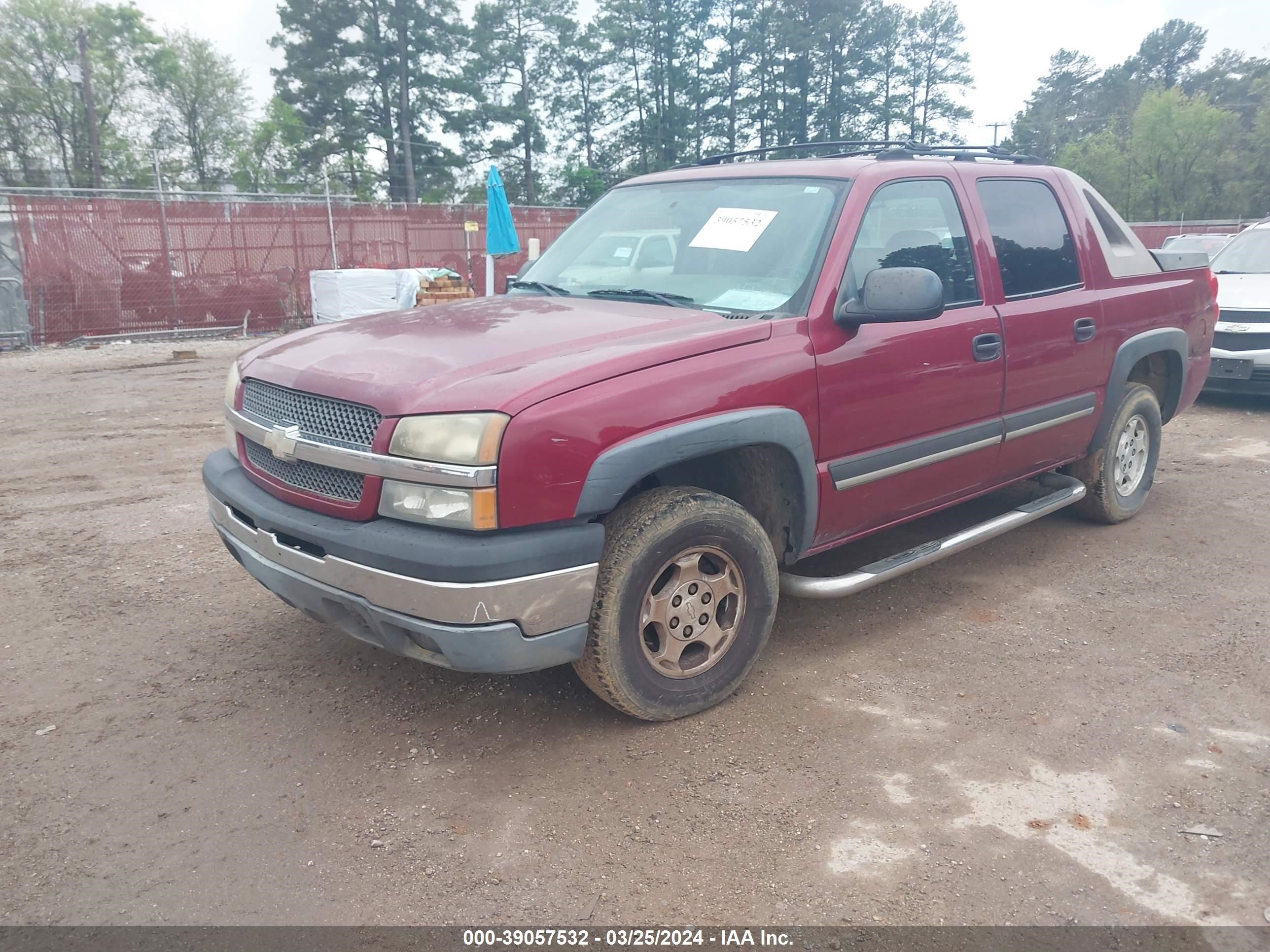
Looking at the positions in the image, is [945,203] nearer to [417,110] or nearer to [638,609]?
[638,609]

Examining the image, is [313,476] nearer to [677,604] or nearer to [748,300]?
[677,604]

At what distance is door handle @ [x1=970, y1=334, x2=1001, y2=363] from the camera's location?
12.9 feet

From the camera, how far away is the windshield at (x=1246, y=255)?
9.52 meters

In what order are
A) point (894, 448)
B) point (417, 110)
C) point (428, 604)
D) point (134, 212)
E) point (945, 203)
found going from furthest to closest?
point (417, 110)
point (134, 212)
point (945, 203)
point (894, 448)
point (428, 604)

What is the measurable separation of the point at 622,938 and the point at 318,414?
5.89 feet

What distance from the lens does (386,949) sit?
7.35 ft

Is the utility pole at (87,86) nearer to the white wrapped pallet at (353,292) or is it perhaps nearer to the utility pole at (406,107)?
the utility pole at (406,107)

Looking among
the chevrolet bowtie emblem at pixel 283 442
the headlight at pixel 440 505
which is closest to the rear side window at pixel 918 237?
the headlight at pixel 440 505

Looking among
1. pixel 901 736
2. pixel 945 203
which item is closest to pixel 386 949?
pixel 901 736

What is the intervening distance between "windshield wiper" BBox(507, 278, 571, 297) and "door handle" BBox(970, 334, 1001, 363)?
67.5 inches

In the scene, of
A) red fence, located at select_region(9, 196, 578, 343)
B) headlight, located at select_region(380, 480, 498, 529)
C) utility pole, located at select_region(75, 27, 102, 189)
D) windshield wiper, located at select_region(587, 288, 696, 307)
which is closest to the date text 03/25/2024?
headlight, located at select_region(380, 480, 498, 529)

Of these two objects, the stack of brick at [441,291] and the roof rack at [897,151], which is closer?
the roof rack at [897,151]

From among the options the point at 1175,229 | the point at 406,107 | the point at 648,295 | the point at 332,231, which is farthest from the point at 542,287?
the point at 406,107

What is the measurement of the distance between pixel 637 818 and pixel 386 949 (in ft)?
2.58
